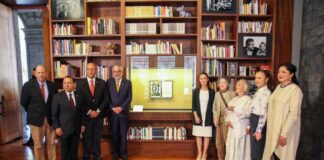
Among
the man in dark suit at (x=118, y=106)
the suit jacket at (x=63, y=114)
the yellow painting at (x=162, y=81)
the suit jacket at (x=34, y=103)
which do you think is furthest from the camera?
the yellow painting at (x=162, y=81)

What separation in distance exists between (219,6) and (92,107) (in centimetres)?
271

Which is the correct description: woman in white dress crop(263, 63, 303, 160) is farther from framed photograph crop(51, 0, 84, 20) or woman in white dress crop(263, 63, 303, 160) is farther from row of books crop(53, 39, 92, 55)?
framed photograph crop(51, 0, 84, 20)

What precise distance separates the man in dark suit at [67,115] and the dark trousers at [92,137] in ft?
0.85

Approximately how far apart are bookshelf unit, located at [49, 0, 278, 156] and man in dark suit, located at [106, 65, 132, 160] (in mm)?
346

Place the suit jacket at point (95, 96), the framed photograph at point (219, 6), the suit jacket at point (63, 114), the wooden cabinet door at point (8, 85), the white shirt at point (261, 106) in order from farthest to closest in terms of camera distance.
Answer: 1. the wooden cabinet door at point (8, 85)
2. the framed photograph at point (219, 6)
3. the suit jacket at point (95, 96)
4. the suit jacket at point (63, 114)
5. the white shirt at point (261, 106)

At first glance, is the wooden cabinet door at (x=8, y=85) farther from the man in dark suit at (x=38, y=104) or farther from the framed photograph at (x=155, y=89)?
the framed photograph at (x=155, y=89)

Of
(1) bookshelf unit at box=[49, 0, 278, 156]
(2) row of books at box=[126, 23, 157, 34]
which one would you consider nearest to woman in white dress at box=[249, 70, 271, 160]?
(1) bookshelf unit at box=[49, 0, 278, 156]

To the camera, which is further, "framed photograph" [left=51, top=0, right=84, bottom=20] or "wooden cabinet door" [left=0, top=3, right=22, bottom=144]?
"wooden cabinet door" [left=0, top=3, right=22, bottom=144]

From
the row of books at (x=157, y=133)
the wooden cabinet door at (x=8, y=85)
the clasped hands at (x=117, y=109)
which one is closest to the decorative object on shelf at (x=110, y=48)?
the clasped hands at (x=117, y=109)

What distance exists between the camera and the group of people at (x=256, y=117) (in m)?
2.22

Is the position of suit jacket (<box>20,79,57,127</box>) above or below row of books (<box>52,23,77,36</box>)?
below

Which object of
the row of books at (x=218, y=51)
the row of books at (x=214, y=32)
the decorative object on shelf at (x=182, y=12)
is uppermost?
the decorative object on shelf at (x=182, y=12)

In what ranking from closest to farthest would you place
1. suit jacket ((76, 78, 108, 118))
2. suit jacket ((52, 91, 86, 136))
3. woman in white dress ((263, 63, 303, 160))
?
woman in white dress ((263, 63, 303, 160)) → suit jacket ((52, 91, 86, 136)) → suit jacket ((76, 78, 108, 118))

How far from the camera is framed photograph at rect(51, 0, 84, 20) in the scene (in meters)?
3.65
